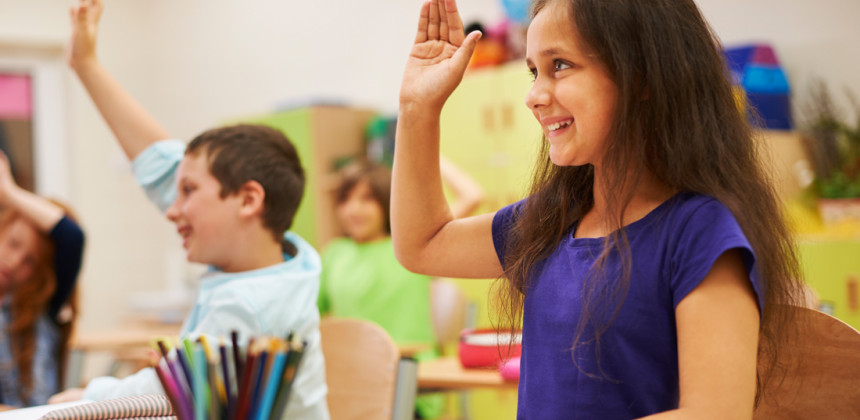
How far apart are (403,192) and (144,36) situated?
6.01m

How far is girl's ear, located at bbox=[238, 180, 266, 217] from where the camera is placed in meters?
1.57

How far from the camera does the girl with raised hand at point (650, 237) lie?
0.86m

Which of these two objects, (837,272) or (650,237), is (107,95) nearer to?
(650,237)

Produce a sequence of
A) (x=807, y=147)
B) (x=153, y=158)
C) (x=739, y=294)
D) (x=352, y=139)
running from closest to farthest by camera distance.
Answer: (x=739, y=294), (x=153, y=158), (x=807, y=147), (x=352, y=139)

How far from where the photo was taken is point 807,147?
3322 millimetres

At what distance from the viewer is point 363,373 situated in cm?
178

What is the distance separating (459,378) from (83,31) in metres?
1.13

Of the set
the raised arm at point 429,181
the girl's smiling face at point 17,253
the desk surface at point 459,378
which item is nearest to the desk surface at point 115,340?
the girl's smiling face at point 17,253

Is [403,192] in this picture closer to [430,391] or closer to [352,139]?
[430,391]

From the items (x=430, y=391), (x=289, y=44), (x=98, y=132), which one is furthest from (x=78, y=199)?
(x=430, y=391)

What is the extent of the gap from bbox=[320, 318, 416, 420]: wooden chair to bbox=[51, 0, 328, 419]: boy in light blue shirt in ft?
0.80

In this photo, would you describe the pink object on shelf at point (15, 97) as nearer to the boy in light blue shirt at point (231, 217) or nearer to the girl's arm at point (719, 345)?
the boy in light blue shirt at point (231, 217)

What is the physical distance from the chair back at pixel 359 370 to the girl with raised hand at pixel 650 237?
701 mm

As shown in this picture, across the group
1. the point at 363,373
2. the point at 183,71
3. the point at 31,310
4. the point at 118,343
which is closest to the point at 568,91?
the point at 363,373
